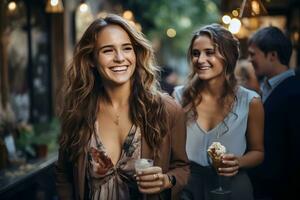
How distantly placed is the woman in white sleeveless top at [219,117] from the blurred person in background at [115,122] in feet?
1.92

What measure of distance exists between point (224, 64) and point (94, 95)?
112 centimetres

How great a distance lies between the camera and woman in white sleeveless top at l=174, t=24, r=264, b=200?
3.83 meters

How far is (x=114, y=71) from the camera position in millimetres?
3182

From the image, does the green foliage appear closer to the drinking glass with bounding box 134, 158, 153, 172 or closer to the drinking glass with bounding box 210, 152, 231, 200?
the drinking glass with bounding box 210, 152, 231, 200

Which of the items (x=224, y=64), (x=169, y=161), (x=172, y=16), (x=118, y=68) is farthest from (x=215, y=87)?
(x=172, y=16)

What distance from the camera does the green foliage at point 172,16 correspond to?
47.9 feet

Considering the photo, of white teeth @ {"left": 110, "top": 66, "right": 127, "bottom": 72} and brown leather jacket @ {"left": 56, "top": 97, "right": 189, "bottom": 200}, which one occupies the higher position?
white teeth @ {"left": 110, "top": 66, "right": 127, "bottom": 72}

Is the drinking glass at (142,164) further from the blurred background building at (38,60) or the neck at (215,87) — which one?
the blurred background building at (38,60)

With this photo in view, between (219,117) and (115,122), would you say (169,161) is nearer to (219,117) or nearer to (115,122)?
(115,122)

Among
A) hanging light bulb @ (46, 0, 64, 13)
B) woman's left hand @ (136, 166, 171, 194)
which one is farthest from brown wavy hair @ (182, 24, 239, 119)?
hanging light bulb @ (46, 0, 64, 13)

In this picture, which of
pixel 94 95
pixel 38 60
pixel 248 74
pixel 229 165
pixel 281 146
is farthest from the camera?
pixel 38 60

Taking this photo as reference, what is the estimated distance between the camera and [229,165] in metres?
3.55

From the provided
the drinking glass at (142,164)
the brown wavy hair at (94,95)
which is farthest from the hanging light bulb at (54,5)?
the drinking glass at (142,164)

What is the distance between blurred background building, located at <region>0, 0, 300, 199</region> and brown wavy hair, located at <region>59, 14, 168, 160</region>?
73.2 inches
